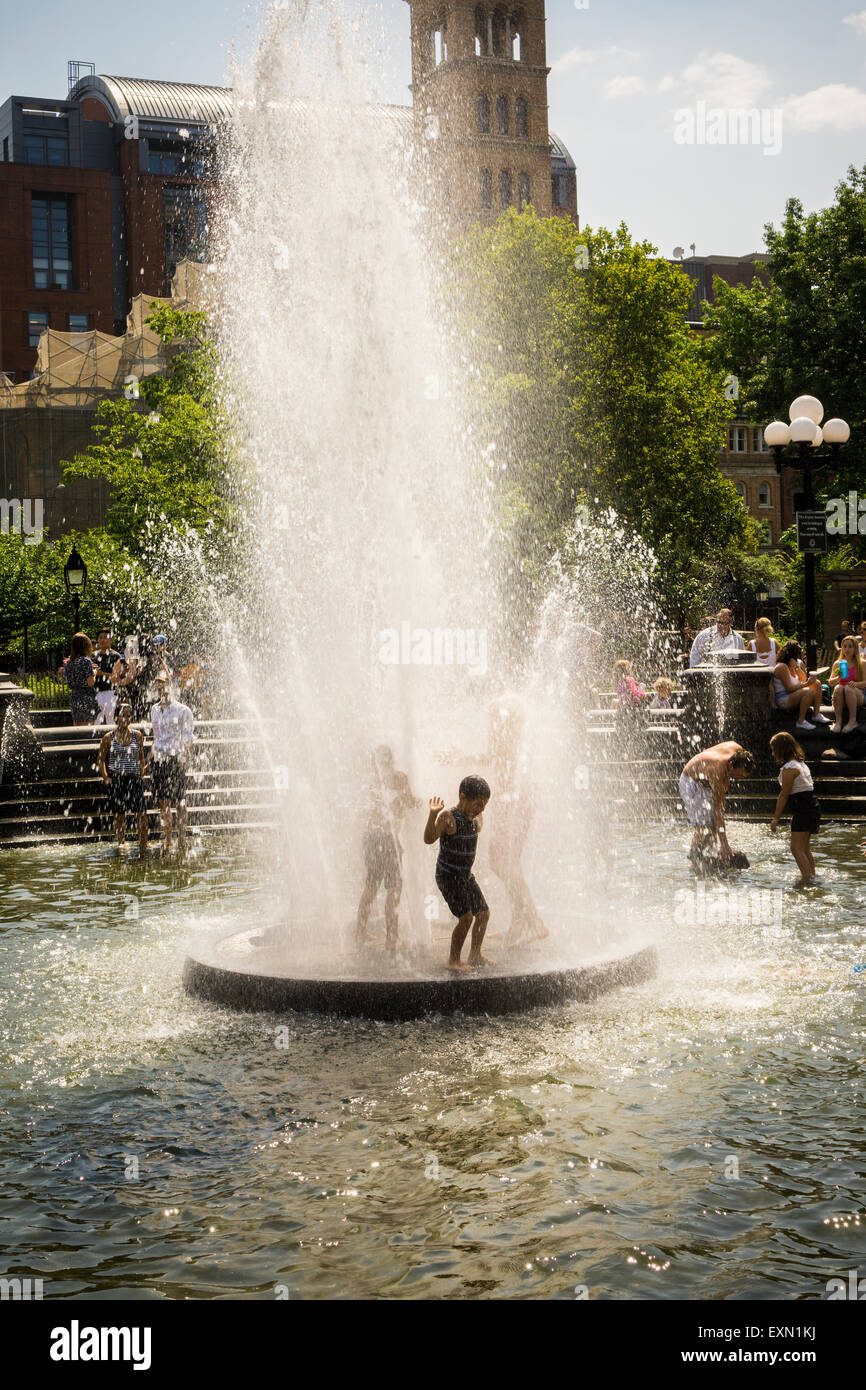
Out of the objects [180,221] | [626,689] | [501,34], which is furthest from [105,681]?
[501,34]

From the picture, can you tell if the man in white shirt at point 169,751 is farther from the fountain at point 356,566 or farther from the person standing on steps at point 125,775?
the fountain at point 356,566

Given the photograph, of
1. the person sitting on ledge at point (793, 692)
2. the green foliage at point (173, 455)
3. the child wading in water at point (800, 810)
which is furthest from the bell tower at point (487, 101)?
the child wading in water at point (800, 810)

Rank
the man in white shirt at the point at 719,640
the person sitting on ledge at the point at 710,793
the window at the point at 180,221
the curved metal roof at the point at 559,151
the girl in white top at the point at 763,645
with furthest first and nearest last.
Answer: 1. the curved metal roof at the point at 559,151
2. the window at the point at 180,221
3. the girl in white top at the point at 763,645
4. the man in white shirt at the point at 719,640
5. the person sitting on ledge at the point at 710,793

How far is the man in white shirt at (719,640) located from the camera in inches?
757

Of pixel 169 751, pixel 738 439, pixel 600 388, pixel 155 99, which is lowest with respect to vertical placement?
pixel 169 751

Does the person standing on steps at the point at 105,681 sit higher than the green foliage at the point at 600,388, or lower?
lower

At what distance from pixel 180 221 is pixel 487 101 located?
18.9 metres

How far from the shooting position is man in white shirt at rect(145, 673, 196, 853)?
15008mm

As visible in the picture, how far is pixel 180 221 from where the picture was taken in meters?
80.0

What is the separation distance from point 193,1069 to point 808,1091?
3.04 m

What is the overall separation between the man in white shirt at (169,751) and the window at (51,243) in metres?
67.6

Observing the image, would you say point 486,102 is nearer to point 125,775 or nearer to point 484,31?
point 484,31

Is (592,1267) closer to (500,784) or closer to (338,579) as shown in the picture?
(500,784)

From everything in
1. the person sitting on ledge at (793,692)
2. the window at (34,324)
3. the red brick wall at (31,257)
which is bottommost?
the person sitting on ledge at (793,692)
